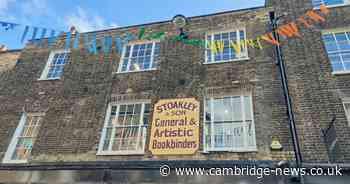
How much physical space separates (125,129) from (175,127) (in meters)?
1.78

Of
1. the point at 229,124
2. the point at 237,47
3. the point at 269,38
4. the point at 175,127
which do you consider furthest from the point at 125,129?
the point at 269,38

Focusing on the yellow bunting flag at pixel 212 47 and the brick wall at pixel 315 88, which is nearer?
the brick wall at pixel 315 88

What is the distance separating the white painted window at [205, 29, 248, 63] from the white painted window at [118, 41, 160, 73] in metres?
2.11

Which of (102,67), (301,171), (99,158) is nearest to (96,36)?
(102,67)

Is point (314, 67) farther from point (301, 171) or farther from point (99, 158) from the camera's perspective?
point (99, 158)

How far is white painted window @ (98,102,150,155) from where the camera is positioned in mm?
8820

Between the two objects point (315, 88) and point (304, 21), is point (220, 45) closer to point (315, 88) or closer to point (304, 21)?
point (304, 21)

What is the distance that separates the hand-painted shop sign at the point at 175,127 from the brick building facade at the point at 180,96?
207 millimetres

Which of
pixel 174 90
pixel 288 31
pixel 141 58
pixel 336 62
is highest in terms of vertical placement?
pixel 288 31

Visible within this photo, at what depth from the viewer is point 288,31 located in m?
9.80

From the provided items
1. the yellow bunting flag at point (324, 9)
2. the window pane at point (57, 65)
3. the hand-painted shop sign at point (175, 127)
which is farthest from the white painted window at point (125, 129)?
the yellow bunting flag at point (324, 9)

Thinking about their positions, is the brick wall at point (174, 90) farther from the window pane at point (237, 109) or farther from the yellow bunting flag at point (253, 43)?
the window pane at point (237, 109)

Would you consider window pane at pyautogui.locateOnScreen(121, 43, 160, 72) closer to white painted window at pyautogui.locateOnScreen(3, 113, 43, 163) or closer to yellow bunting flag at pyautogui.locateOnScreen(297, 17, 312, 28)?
white painted window at pyautogui.locateOnScreen(3, 113, 43, 163)

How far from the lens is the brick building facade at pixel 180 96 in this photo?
A: 25.9ft
